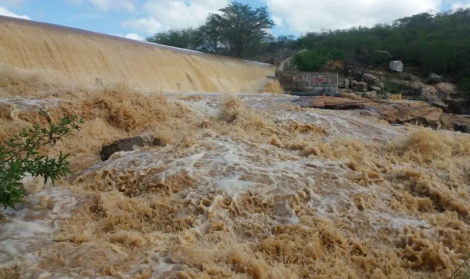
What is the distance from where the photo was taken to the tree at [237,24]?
25141 millimetres

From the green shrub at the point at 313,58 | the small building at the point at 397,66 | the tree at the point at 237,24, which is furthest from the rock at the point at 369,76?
the tree at the point at 237,24

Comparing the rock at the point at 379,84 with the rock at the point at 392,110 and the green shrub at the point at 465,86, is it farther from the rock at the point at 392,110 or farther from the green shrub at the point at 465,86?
the rock at the point at 392,110

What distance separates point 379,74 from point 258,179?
18.8 metres

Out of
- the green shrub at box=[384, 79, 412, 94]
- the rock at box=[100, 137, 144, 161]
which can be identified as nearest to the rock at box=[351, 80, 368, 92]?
the green shrub at box=[384, 79, 412, 94]

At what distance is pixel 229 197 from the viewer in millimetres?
4504

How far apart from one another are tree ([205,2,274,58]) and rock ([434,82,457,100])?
401 inches

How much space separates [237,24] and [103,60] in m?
15.4

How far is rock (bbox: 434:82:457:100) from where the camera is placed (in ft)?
63.6

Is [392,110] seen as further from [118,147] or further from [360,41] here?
[360,41]

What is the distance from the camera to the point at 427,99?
61.2 feet

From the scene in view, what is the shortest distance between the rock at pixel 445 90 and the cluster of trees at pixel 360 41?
0.42 m

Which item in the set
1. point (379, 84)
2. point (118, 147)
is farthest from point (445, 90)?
point (118, 147)

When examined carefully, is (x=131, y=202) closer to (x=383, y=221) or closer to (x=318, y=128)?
(x=383, y=221)

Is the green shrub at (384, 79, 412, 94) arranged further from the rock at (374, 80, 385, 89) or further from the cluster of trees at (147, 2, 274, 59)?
the cluster of trees at (147, 2, 274, 59)
